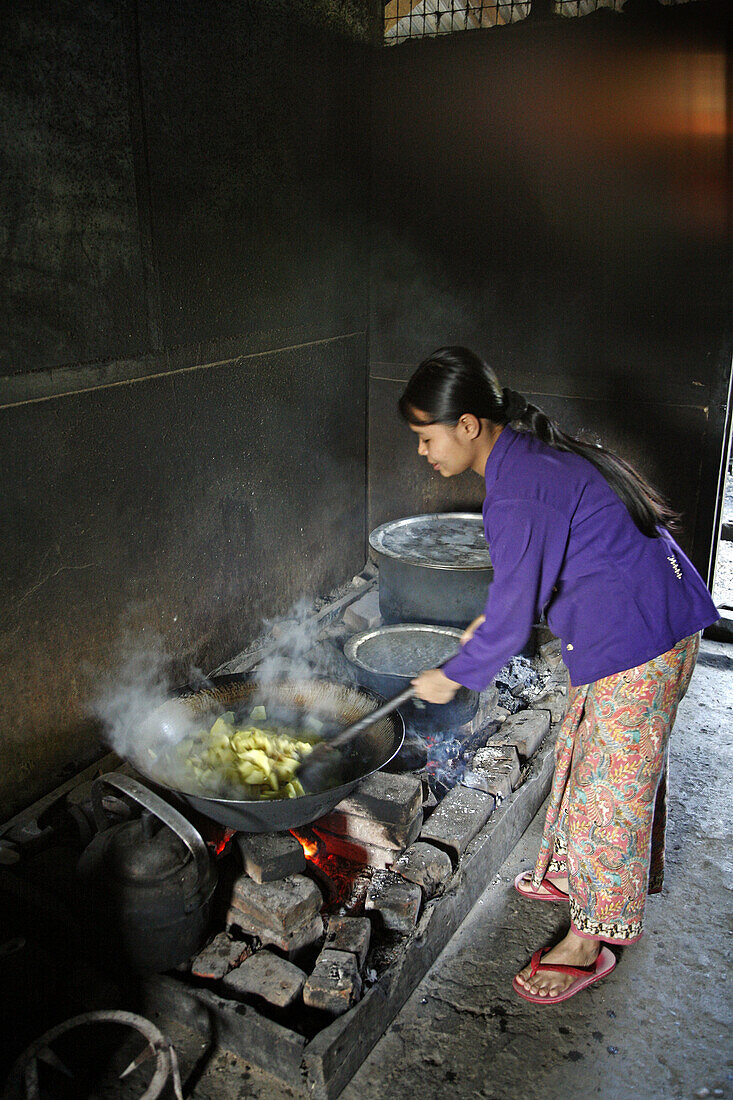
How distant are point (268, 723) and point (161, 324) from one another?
180cm

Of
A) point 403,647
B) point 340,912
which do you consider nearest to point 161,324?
point 403,647

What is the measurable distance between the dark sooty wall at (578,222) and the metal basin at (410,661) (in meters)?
1.55

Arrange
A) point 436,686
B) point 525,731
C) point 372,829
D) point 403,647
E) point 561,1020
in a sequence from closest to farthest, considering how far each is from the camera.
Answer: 1. point 436,686
2. point 561,1020
3. point 372,829
4. point 525,731
5. point 403,647

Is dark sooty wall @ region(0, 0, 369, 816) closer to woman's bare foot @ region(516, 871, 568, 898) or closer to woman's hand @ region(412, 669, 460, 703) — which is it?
woman's hand @ region(412, 669, 460, 703)

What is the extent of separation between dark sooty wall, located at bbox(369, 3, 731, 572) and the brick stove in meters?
2.29

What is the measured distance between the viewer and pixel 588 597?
96.9 inches

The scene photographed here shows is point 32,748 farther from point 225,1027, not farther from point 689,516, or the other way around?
point 689,516

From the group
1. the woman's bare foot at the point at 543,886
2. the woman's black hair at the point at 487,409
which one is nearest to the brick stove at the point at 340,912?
the woman's bare foot at the point at 543,886

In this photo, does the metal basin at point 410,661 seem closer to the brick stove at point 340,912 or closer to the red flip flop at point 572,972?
the brick stove at point 340,912

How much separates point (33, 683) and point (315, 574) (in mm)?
2233

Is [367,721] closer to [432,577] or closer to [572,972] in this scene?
[572,972]

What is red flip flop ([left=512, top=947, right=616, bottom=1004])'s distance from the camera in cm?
276

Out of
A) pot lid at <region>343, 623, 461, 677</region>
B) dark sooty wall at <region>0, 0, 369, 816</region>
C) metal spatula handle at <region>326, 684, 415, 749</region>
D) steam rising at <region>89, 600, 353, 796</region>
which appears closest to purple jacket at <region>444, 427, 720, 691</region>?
metal spatula handle at <region>326, 684, 415, 749</region>

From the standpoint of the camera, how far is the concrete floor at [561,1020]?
97.7 inches
